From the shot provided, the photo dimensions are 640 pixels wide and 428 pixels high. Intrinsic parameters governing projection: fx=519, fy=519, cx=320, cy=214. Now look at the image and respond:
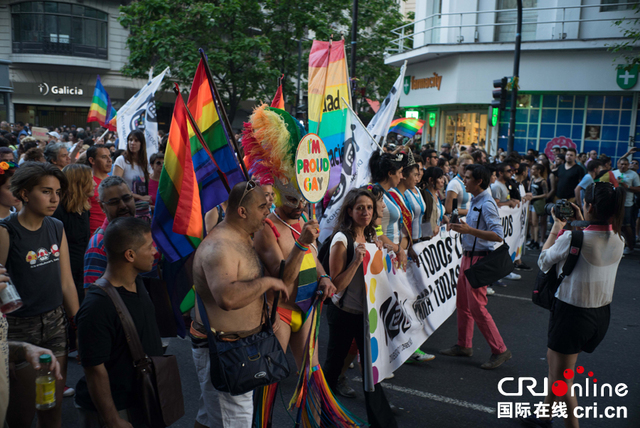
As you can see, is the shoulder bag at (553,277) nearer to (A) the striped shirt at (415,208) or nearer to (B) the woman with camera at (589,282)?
(B) the woman with camera at (589,282)

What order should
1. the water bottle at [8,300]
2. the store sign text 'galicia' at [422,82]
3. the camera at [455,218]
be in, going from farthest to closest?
the store sign text 'galicia' at [422,82]
the camera at [455,218]
the water bottle at [8,300]

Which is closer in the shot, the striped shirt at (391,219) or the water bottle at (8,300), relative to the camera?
the water bottle at (8,300)

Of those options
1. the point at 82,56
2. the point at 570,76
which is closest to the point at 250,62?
the point at 570,76

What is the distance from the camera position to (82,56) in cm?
3056

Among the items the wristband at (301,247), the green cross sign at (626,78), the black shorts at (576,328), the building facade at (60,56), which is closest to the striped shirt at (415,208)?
the black shorts at (576,328)

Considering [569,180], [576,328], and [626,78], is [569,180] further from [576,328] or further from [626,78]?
[626,78]

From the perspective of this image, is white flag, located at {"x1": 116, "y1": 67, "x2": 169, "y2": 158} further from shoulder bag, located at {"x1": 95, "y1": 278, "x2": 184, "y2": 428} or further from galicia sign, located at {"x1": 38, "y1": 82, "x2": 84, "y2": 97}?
galicia sign, located at {"x1": 38, "y1": 82, "x2": 84, "y2": 97}

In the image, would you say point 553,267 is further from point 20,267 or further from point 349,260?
point 20,267

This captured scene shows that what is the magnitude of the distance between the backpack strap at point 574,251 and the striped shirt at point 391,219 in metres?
1.84

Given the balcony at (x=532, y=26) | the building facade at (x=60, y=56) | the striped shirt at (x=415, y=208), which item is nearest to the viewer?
the striped shirt at (x=415, y=208)

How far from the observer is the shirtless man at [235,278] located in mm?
2777

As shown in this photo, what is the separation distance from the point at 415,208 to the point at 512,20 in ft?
56.1

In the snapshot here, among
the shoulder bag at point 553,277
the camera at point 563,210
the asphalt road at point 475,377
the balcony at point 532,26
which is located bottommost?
the asphalt road at point 475,377

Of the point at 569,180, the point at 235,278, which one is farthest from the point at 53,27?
the point at 235,278
